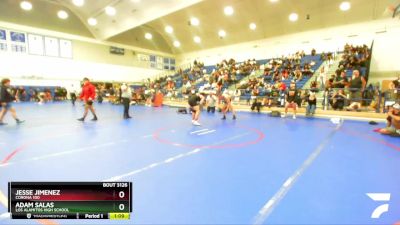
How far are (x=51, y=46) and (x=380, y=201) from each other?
1009 inches

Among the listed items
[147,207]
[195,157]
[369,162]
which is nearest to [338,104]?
[369,162]

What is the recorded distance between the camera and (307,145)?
18.2 ft

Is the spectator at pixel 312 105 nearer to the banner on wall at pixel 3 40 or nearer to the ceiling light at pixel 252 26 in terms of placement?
the ceiling light at pixel 252 26

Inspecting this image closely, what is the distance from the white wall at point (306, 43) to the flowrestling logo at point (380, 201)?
18.8 metres

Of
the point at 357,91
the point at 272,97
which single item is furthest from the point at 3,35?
the point at 357,91

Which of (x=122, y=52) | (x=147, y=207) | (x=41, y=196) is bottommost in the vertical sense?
(x=147, y=207)

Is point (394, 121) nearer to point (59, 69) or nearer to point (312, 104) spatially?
point (312, 104)

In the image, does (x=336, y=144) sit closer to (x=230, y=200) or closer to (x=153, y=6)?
(x=230, y=200)

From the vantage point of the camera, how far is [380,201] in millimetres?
2768

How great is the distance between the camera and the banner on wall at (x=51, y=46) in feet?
68.6

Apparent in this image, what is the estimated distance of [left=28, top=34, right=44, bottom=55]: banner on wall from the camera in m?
19.9

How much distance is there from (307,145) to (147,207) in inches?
173
